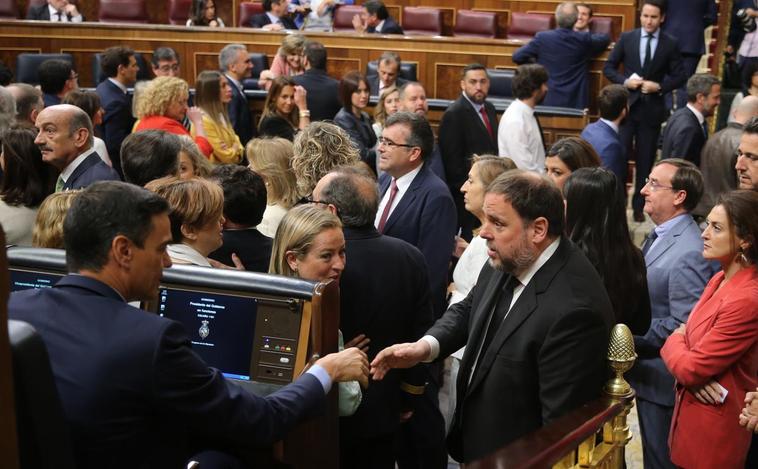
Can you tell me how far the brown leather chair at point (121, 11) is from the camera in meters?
11.4

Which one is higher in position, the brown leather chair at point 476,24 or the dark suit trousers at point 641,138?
the brown leather chair at point 476,24

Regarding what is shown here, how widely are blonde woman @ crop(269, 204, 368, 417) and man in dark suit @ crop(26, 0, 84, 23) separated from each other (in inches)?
335

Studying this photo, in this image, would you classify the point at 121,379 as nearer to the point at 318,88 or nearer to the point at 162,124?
the point at 162,124

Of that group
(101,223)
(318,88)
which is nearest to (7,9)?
(318,88)

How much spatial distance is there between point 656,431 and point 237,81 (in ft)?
15.5

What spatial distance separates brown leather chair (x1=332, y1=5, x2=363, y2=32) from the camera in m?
10.8

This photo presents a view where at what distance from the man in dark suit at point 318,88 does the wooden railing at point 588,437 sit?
4569 millimetres

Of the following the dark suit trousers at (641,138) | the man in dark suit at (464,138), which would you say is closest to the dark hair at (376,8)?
the dark suit trousers at (641,138)

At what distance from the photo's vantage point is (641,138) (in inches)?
309

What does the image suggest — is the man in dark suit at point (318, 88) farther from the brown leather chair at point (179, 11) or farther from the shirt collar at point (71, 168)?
the brown leather chair at point (179, 11)

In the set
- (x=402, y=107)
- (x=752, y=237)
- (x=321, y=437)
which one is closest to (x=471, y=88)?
(x=402, y=107)

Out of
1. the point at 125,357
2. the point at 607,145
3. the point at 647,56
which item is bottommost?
the point at 607,145

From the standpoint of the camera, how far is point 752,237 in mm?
2916

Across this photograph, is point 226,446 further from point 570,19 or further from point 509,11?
point 509,11
